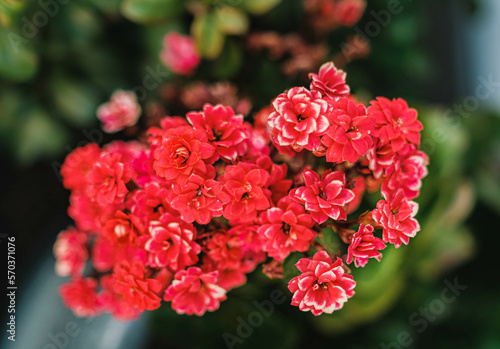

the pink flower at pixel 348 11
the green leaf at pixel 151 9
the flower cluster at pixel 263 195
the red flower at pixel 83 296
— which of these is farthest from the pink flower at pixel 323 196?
the pink flower at pixel 348 11

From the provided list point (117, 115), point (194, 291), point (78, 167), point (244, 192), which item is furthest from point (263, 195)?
point (117, 115)

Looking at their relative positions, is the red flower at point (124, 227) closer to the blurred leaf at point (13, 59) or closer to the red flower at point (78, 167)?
the red flower at point (78, 167)

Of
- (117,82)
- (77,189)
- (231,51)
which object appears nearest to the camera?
(77,189)

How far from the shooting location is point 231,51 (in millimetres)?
885

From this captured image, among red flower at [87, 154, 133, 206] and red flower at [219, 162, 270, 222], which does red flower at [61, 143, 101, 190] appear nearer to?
red flower at [87, 154, 133, 206]

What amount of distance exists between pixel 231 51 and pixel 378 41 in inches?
16.3

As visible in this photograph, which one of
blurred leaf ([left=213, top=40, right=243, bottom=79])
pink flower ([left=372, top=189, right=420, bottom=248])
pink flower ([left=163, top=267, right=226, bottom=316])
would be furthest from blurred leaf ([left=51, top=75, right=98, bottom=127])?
pink flower ([left=372, top=189, right=420, bottom=248])

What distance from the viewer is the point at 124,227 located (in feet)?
1.54

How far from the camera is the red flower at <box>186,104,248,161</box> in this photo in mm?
441

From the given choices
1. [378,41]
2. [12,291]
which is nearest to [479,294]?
[378,41]

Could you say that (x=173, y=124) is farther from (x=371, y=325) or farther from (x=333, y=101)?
(x=371, y=325)

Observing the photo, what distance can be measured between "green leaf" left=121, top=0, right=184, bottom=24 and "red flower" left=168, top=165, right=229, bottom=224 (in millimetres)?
445

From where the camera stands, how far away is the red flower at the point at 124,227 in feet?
1.54

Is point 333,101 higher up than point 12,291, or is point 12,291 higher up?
point 333,101
